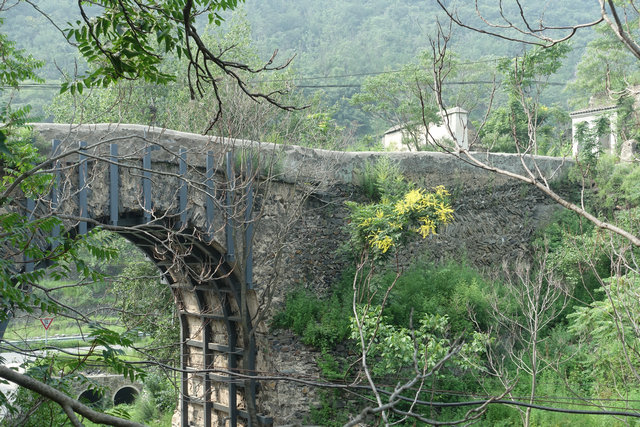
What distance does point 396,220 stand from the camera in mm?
10500

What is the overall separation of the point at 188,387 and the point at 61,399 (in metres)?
10.6

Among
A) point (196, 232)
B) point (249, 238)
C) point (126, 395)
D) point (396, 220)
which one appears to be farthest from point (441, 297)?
point (126, 395)

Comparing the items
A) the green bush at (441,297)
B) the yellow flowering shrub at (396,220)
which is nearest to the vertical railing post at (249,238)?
the yellow flowering shrub at (396,220)

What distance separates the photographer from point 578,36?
4719 centimetres

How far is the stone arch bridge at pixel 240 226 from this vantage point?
29.3 ft

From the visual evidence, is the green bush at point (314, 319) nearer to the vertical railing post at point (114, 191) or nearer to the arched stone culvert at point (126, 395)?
the vertical railing post at point (114, 191)

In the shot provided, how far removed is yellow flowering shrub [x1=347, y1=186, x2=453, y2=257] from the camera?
34.2 feet

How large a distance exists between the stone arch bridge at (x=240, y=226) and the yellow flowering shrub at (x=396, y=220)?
2.47 ft

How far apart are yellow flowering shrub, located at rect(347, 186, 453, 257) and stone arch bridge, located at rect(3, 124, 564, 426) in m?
0.75

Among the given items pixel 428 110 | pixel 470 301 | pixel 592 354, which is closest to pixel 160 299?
pixel 470 301

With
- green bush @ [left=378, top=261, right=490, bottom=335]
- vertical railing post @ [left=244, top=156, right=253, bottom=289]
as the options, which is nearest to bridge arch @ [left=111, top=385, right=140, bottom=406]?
vertical railing post @ [left=244, top=156, right=253, bottom=289]

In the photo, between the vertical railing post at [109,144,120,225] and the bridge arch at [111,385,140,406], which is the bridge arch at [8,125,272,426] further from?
the bridge arch at [111,385,140,406]

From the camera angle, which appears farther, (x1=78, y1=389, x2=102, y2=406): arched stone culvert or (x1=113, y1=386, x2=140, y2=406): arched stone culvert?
(x1=113, y1=386, x2=140, y2=406): arched stone culvert

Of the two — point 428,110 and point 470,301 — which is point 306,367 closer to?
point 470,301
